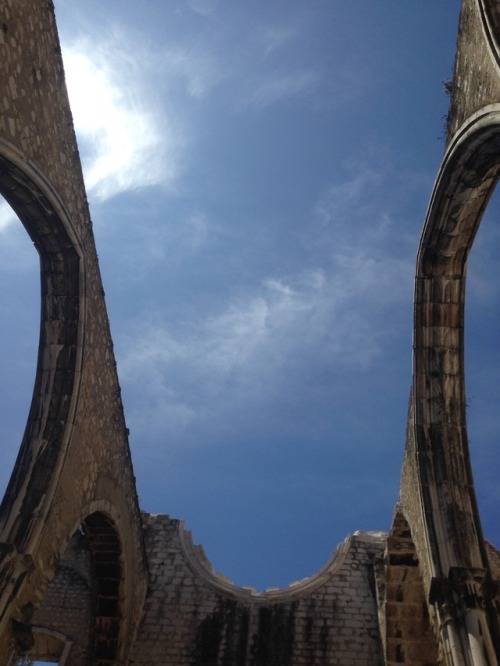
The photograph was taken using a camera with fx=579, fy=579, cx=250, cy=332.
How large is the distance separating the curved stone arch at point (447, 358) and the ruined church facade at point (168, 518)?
0.02 m

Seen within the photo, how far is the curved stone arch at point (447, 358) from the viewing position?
6.22 metres

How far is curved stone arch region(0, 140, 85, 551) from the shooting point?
5691 millimetres

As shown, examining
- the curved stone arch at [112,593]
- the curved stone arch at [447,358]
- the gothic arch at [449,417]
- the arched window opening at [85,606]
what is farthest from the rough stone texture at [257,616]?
the curved stone arch at [447,358]

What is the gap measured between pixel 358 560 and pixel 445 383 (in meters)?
4.50

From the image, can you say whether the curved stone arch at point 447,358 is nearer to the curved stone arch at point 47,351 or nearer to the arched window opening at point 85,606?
the curved stone arch at point 47,351

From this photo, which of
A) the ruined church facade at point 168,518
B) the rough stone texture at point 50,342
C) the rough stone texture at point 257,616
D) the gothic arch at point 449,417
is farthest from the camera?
the rough stone texture at point 257,616

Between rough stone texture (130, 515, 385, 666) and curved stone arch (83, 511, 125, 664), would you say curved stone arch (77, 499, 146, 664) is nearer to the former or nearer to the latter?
curved stone arch (83, 511, 125, 664)

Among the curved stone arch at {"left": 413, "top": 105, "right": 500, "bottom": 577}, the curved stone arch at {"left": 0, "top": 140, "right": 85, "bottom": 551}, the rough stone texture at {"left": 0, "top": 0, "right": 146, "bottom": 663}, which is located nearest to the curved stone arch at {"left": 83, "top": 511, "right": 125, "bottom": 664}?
the rough stone texture at {"left": 0, "top": 0, "right": 146, "bottom": 663}

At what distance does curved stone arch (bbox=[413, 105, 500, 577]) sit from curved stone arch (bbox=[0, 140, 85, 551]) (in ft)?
13.6

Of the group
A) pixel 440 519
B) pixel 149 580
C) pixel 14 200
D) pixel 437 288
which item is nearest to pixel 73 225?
pixel 14 200

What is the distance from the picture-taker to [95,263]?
7.23 m

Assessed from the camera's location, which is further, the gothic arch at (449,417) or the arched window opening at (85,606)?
the arched window opening at (85,606)

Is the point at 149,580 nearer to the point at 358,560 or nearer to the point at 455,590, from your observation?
the point at 358,560

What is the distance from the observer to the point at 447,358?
23.9 feet
